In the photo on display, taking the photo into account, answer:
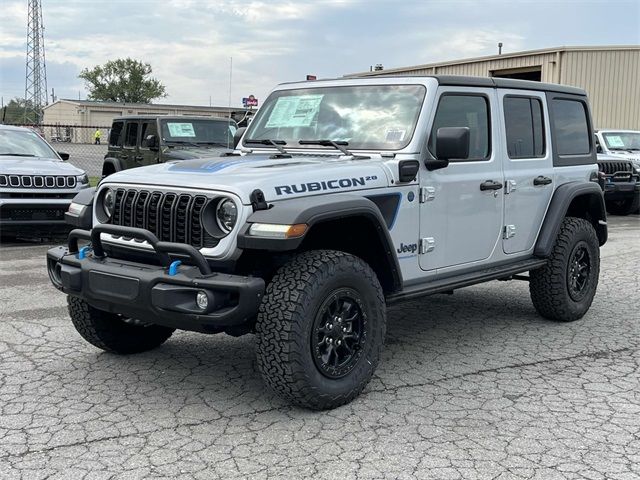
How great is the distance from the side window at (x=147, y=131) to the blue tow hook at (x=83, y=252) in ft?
26.3

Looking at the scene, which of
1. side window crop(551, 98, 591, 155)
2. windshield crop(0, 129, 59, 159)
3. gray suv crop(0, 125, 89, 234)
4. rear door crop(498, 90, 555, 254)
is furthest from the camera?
windshield crop(0, 129, 59, 159)

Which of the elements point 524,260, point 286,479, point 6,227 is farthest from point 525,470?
point 6,227

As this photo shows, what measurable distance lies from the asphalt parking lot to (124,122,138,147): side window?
7.40m

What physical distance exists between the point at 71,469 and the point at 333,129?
2.74 meters

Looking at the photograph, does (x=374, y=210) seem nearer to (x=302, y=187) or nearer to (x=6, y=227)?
(x=302, y=187)

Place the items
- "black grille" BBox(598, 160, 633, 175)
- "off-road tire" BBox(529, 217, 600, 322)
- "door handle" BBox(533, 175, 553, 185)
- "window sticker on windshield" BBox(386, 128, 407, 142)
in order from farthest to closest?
"black grille" BBox(598, 160, 633, 175), "off-road tire" BBox(529, 217, 600, 322), "door handle" BBox(533, 175, 553, 185), "window sticker on windshield" BBox(386, 128, 407, 142)

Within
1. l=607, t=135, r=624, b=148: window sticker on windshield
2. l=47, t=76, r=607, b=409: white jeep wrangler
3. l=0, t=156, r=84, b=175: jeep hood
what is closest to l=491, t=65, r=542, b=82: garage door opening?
l=607, t=135, r=624, b=148: window sticker on windshield

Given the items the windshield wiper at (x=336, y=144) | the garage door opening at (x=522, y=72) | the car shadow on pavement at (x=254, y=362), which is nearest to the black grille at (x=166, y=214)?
the car shadow on pavement at (x=254, y=362)

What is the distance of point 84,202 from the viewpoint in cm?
457

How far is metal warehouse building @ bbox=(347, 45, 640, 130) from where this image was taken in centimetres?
2381

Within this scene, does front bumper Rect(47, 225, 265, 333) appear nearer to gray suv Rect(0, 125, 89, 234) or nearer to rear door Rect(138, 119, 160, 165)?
gray suv Rect(0, 125, 89, 234)

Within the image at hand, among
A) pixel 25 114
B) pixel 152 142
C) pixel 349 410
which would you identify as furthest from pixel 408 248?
pixel 25 114

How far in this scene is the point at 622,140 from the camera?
1642 cm

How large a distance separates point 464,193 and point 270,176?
63.1 inches
